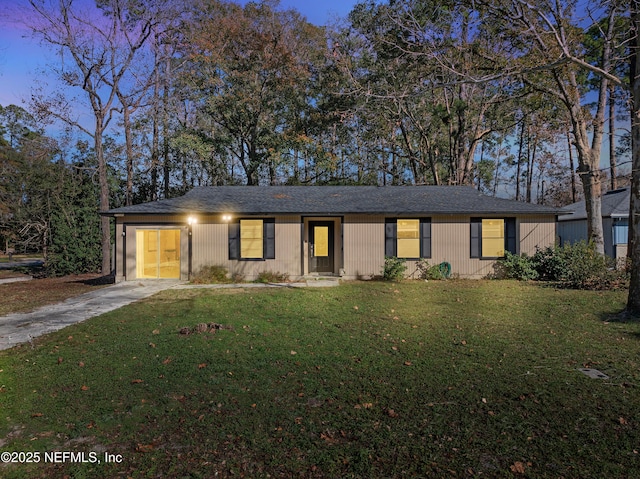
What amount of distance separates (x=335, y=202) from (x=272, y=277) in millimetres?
3671

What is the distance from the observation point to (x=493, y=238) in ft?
41.6

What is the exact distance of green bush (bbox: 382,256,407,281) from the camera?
40.1 ft

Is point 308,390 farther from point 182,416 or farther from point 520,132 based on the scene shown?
point 520,132

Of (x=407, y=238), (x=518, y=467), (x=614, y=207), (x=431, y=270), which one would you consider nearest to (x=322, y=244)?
(x=407, y=238)

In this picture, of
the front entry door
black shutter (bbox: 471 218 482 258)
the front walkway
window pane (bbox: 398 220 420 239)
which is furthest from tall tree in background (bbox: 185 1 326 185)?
black shutter (bbox: 471 218 482 258)

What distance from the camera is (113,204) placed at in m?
21.3

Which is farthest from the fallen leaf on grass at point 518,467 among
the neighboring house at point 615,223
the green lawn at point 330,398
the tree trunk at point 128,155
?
the tree trunk at point 128,155

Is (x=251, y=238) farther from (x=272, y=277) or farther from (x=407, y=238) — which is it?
(x=407, y=238)

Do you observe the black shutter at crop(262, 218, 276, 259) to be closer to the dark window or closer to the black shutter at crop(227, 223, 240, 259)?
the dark window

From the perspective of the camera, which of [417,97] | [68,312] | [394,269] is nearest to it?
[68,312]

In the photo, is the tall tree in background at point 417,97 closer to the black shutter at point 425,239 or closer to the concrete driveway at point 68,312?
the black shutter at point 425,239

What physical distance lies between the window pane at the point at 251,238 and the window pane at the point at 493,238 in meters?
7.84

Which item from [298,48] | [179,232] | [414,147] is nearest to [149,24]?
[298,48]

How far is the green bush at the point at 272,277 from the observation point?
12.4 meters
